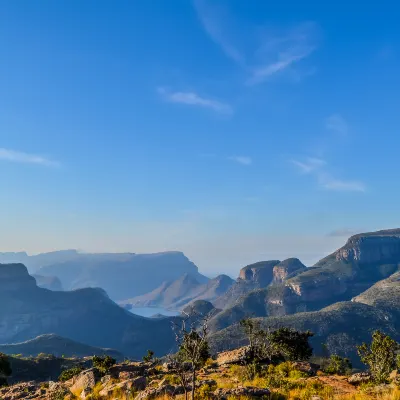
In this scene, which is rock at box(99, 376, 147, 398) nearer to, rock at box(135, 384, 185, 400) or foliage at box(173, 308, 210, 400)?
rock at box(135, 384, 185, 400)

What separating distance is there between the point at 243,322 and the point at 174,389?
1753 inches

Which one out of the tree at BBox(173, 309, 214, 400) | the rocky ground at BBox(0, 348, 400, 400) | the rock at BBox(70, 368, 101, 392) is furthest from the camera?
the rock at BBox(70, 368, 101, 392)

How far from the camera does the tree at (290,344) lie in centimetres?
5331

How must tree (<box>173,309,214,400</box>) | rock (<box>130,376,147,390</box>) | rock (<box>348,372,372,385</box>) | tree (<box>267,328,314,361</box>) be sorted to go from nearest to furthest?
tree (<box>173,309,214,400</box>), rock (<box>130,376,147,390</box>), rock (<box>348,372,372,385</box>), tree (<box>267,328,314,361</box>)

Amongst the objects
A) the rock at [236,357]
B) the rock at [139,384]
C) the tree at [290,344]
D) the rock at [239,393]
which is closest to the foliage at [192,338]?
the rock at [239,393]

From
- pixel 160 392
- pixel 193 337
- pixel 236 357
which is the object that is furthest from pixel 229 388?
pixel 236 357

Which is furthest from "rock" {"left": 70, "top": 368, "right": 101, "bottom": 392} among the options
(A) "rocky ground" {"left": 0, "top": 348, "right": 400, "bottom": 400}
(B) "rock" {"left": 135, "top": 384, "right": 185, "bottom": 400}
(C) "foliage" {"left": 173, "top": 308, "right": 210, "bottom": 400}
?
(C) "foliage" {"left": 173, "top": 308, "right": 210, "bottom": 400}

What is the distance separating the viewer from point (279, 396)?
1769 centimetres

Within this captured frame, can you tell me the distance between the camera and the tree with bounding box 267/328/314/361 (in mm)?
53312

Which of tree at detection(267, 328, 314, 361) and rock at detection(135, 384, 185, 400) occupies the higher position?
rock at detection(135, 384, 185, 400)

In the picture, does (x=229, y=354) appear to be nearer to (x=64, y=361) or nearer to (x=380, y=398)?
(x=380, y=398)

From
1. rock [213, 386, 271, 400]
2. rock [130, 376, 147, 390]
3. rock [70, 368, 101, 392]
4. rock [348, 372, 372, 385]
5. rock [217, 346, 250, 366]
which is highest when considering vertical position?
rock [213, 386, 271, 400]

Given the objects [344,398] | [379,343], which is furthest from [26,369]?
[344,398]

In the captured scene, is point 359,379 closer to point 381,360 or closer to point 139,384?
point 381,360
